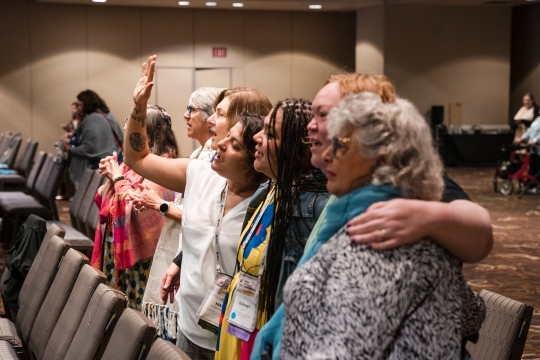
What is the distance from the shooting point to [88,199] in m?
6.62

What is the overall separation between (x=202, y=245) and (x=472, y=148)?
15813mm

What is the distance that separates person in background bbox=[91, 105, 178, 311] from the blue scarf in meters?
2.36

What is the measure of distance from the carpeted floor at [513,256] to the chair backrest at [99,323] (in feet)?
9.56

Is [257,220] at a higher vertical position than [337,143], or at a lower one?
lower

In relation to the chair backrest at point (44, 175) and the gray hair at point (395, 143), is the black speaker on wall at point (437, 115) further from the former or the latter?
the gray hair at point (395, 143)

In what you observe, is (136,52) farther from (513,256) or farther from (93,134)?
(513,256)

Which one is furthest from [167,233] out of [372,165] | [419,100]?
[419,100]

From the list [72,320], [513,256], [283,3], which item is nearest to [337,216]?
[72,320]

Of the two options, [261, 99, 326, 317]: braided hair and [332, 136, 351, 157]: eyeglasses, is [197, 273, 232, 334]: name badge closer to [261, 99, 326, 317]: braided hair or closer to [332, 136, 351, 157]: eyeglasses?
[261, 99, 326, 317]: braided hair

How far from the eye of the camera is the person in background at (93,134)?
9898mm

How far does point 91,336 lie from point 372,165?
1409mm

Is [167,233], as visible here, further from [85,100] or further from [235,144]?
[85,100]

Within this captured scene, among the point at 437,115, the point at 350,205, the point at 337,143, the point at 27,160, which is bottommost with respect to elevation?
the point at 27,160

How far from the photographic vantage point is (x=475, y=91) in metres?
18.5
